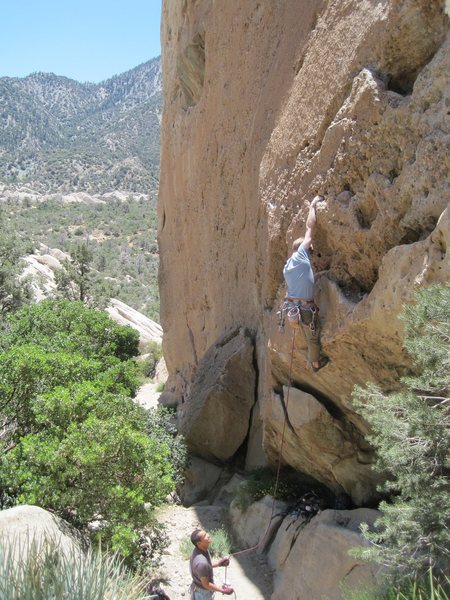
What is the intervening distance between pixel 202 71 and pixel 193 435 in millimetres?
8550

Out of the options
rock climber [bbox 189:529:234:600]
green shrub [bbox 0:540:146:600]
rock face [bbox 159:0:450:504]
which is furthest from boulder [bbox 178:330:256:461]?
green shrub [bbox 0:540:146:600]

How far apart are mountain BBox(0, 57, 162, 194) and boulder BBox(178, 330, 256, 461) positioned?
84327 millimetres

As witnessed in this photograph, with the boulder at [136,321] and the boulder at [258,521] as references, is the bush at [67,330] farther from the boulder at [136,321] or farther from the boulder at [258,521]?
the boulder at [136,321]

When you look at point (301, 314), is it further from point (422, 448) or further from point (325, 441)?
point (422, 448)

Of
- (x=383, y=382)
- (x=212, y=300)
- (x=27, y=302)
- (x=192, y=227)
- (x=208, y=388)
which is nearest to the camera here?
(x=383, y=382)

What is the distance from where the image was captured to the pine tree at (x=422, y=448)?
4914 millimetres

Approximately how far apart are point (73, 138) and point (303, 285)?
117 m

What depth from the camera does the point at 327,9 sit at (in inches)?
292

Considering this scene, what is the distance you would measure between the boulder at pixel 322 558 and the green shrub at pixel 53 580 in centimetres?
270

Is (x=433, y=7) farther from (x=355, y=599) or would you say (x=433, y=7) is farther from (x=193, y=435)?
(x=193, y=435)

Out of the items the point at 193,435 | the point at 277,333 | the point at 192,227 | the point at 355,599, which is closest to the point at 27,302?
the point at 192,227

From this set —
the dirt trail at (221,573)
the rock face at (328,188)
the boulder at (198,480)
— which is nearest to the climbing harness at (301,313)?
the rock face at (328,188)

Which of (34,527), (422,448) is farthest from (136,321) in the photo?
(422,448)

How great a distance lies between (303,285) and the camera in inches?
273
